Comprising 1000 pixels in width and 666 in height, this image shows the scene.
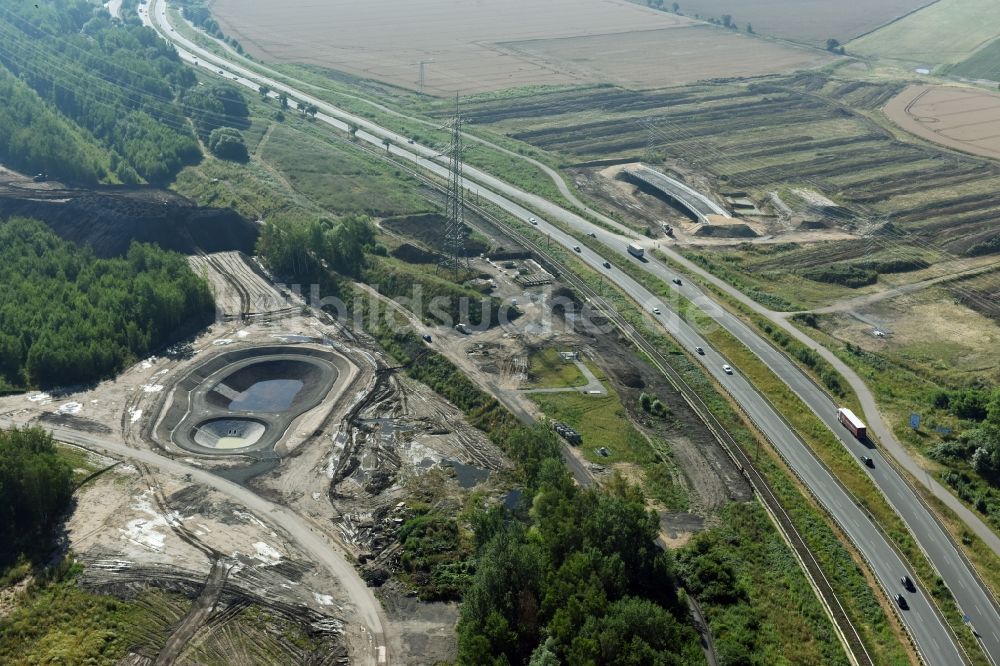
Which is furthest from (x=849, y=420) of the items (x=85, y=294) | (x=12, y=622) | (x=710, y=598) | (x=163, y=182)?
(x=163, y=182)

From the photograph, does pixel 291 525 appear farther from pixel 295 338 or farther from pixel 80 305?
pixel 80 305

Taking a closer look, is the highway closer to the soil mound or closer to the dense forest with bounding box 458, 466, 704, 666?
the soil mound

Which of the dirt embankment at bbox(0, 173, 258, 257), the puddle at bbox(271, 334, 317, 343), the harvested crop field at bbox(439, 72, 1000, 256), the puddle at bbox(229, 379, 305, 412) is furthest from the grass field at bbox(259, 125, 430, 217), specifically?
the puddle at bbox(229, 379, 305, 412)

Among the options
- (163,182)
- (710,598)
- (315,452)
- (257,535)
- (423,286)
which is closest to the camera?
(710,598)

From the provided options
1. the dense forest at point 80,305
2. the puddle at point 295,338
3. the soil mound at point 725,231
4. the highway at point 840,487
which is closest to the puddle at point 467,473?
Answer: the puddle at point 295,338

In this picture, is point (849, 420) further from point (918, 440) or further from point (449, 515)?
point (449, 515)

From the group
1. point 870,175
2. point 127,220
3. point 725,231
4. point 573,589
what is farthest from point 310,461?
point 870,175
